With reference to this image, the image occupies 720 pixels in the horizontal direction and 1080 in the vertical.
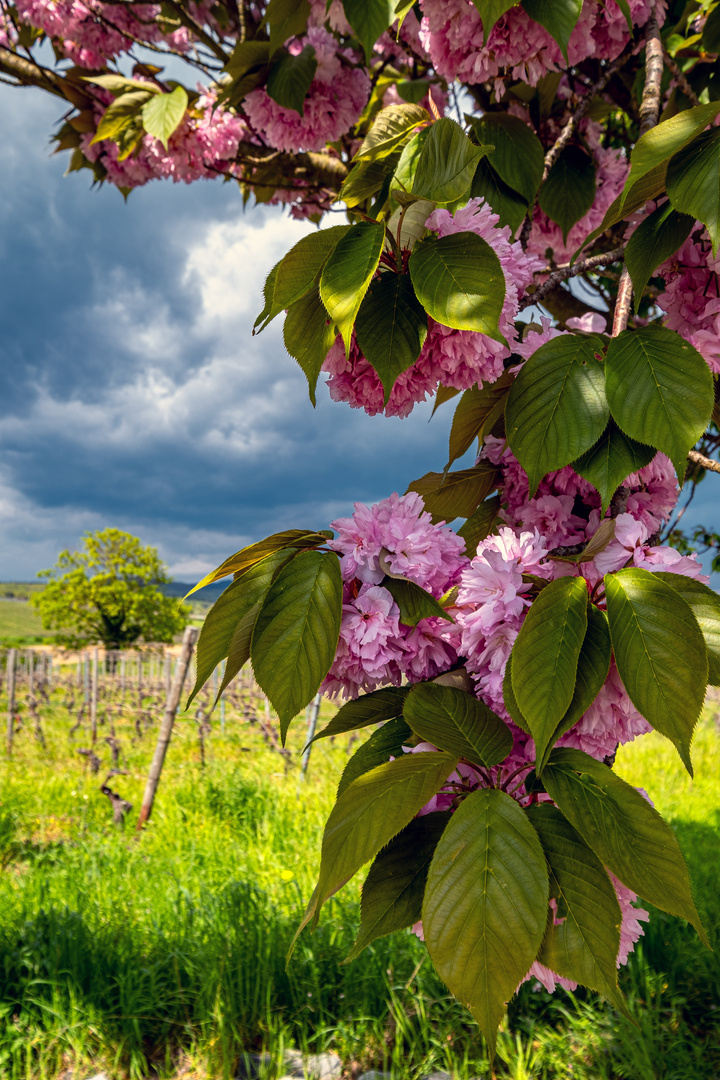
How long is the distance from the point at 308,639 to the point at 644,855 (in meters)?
0.26

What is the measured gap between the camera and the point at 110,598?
18188mm

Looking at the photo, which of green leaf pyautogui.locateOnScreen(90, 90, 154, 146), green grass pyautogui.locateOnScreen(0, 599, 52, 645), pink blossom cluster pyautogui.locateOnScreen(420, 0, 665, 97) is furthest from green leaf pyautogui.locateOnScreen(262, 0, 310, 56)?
green grass pyautogui.locateOnScreen(0, 599, 52, 645)

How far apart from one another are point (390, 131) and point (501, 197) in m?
0.21

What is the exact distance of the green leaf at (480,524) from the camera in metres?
0.71

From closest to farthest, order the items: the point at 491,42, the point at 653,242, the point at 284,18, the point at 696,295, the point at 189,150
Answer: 1. the point at 653,242
2. the point at 696,295
3. the point at 491,42
4. the point at 284,18
5. the point at 189,150

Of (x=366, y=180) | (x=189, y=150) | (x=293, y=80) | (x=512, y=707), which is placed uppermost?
(x=189, y=150)

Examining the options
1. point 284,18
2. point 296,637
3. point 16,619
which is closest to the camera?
point 296,637

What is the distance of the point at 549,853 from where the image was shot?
440mm

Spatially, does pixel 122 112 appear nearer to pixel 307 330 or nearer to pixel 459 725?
pixel 307 330

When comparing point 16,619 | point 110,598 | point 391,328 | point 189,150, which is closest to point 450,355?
point 391,328

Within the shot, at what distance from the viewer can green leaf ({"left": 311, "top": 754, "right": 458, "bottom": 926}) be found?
0.42 m

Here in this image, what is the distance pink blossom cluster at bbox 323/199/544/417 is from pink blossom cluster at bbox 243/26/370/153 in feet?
4.55

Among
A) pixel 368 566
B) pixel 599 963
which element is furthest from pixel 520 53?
pixel 599 963

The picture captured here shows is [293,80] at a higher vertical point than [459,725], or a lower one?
higher
